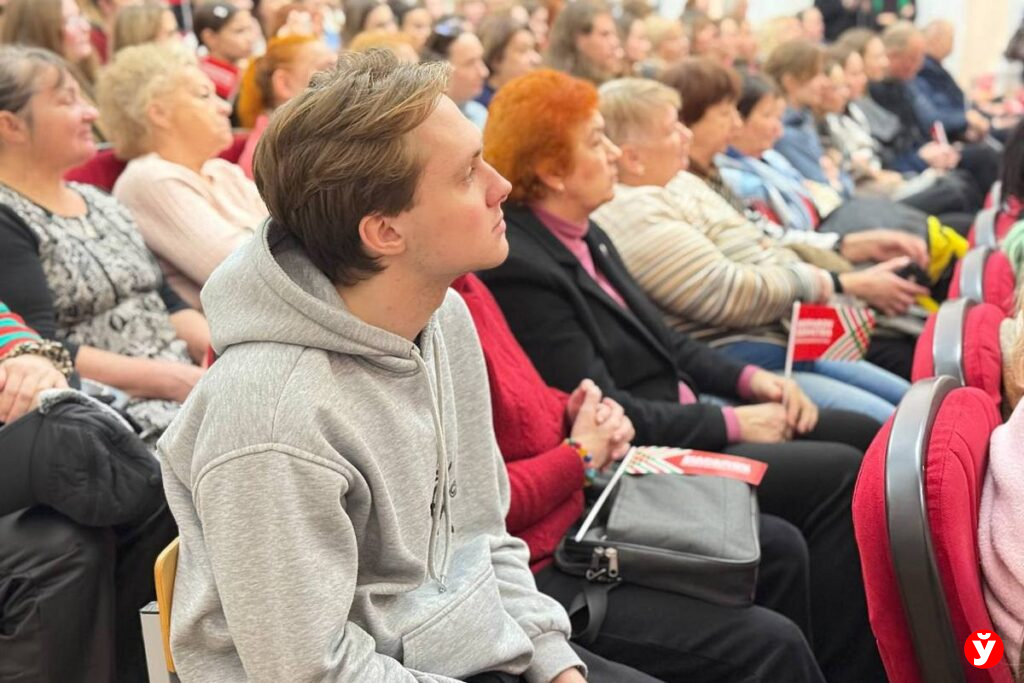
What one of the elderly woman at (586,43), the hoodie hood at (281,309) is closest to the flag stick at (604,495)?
the hoodie hood at (281,309)

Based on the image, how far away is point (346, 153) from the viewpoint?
1236 millimetres

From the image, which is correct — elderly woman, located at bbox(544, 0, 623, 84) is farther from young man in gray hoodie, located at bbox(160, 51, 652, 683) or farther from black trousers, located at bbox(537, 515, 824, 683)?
young man in gray hoodie, located at bbox(160, 51, 652, 683)

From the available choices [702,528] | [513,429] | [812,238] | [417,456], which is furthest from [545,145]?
[812,238]

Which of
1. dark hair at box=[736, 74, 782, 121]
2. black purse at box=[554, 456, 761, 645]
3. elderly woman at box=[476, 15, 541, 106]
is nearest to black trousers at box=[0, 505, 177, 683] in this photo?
black purse at box=[554, 456, 761, 645]

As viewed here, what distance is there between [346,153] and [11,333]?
966 mm

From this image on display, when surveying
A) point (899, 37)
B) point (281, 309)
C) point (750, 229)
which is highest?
point (281, 309)

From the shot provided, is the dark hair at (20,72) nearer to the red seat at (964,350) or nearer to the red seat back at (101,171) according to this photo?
the red seat back at (101,171)

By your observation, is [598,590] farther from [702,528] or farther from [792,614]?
[792,614]

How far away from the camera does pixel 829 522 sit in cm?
228

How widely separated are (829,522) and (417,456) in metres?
1.26

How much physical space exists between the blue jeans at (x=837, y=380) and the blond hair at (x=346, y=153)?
181cm

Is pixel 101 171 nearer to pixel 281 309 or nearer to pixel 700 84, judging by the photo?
pixel 700 84

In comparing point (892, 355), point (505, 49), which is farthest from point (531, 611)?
point (505, 49)

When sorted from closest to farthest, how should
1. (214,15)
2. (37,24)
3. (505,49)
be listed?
1. (37,24)
2. (214,15)
3. (505,49)
